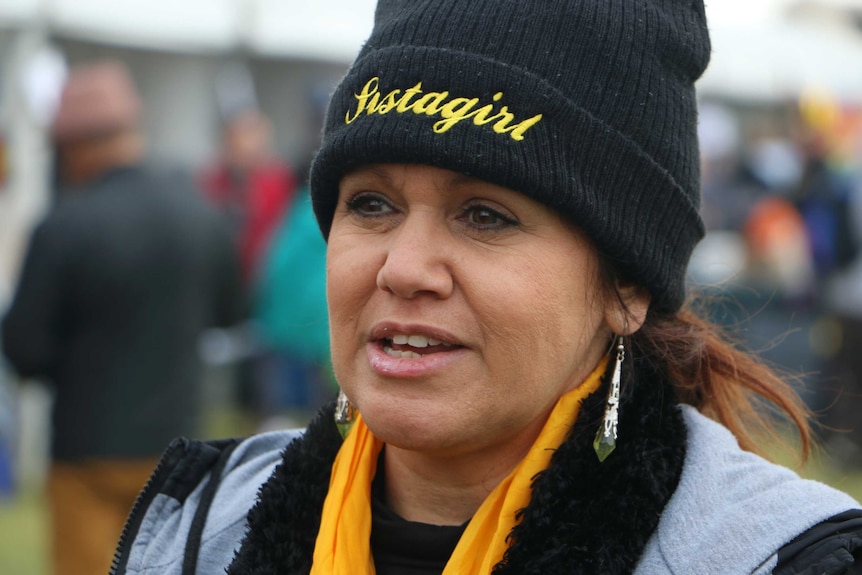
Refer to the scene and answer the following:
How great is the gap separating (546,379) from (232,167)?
24.1ft

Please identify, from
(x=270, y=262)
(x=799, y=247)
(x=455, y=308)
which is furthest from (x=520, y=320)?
(x=799, y=247)

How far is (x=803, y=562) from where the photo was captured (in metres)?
1.82

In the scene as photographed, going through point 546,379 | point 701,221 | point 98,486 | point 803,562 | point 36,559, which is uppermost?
point 701,221

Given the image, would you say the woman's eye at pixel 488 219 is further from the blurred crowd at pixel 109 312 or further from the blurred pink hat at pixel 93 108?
the blurred pink hat at pixel 93 108

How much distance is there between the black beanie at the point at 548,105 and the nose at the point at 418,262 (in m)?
0.11

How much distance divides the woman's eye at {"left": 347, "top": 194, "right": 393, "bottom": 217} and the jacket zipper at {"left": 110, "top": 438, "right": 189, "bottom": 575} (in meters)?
0.62

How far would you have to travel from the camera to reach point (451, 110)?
77.7 inches

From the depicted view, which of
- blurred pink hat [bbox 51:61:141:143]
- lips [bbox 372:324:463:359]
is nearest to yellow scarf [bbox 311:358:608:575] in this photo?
lips [bbox 372:324:463:359]

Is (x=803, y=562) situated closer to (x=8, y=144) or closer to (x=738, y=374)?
(x=738, y=374)

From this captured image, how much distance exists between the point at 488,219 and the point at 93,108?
376 centimetres

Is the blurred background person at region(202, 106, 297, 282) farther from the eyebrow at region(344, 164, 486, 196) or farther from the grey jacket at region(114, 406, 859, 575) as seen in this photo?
the eyebrow at region(344, 164, 486, 196)

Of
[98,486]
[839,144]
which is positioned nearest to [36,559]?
[98,486]

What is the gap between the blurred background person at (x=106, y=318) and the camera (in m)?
4.96

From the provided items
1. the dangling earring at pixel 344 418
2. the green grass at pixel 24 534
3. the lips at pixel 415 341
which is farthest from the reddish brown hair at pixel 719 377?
the green grass at pixel 24 534
